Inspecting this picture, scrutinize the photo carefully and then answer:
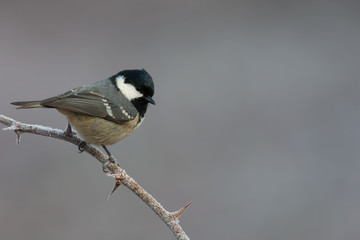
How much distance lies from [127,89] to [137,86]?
0.11m

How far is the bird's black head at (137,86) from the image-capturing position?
328 cm

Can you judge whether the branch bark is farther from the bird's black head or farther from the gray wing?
the bird's black head

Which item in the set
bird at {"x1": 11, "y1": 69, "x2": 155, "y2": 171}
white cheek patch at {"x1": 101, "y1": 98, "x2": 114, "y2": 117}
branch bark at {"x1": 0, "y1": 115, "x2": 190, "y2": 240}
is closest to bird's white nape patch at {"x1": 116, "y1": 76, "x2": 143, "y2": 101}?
bird at {"x1": 11, "y1": 69, "x2": 155, "y2": 171}

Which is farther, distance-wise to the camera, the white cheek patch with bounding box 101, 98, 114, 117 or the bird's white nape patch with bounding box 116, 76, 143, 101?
the bird's white nape patch with bounding box 116, 76, 143, 101

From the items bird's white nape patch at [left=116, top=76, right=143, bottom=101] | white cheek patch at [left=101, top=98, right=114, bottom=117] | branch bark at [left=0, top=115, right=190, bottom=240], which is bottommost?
branch bark at [left=0, top=115, right=190, bottom=240]

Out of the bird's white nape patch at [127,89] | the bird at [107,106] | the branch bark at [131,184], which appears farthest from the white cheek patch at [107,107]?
the branch bark at [131,184]

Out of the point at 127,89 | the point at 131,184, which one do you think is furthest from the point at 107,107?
the point at 131,184

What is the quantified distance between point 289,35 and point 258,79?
4.81ft

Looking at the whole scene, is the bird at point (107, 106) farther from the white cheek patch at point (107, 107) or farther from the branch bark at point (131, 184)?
the branch bark at point (131, 184)

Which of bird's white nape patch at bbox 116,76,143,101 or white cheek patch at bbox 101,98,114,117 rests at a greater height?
bird's white nape patch at bbox 116,76,143,101

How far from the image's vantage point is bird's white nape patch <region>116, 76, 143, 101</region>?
3.35m

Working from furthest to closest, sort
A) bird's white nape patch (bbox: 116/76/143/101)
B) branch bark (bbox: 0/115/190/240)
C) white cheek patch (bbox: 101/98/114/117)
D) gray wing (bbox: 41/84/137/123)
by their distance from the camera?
bird's white nape patch (bbox: 116/76/143/101) < white cheek patch (bbox: 101/98/114/117) < gray wing (bbox: 41/84/137/123) < branch bark (bbox: 0/115/190/240)

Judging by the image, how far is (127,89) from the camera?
11.1 ft

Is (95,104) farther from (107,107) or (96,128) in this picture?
(96,128)
